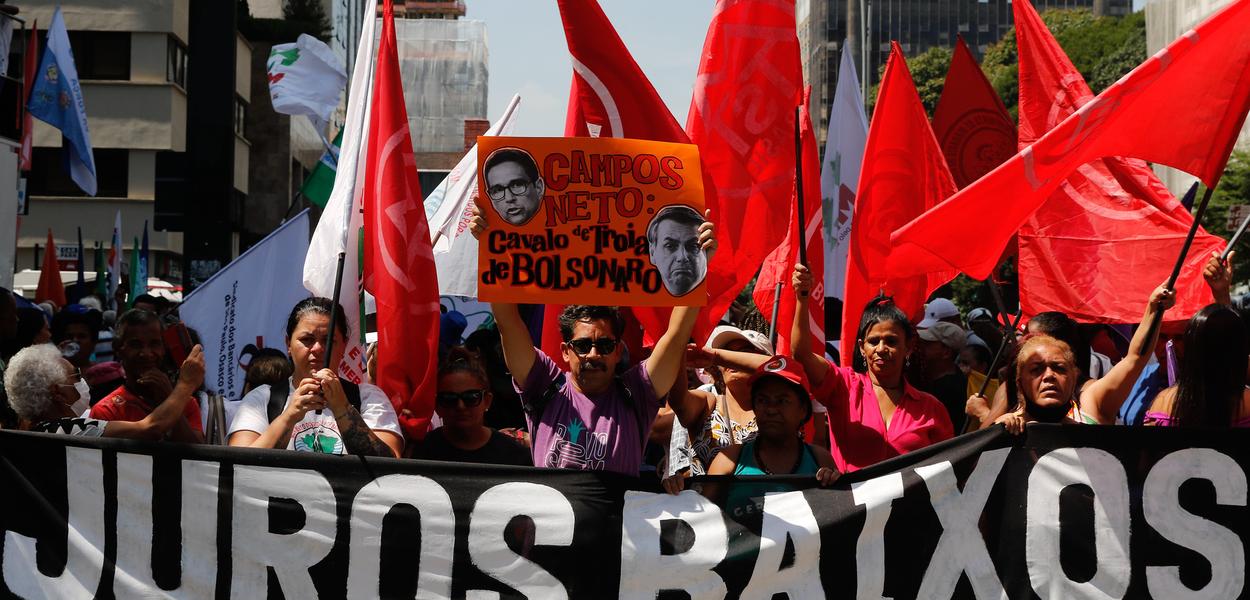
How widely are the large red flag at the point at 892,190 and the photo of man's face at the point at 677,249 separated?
1.66m

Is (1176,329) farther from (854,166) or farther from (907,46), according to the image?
(907,46)

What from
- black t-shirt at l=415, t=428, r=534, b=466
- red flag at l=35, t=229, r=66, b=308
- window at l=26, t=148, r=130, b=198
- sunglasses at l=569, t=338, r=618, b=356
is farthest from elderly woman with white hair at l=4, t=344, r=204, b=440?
window at l=26, t=148, r=130, b=198

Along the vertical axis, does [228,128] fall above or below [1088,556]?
above

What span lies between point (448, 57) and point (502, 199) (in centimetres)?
4906

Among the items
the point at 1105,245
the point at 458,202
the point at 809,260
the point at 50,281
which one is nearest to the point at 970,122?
the point at 1105,245

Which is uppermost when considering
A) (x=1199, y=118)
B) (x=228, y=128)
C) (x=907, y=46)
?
(x=907, y=46)

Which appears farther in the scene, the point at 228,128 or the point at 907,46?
the point at 907,46

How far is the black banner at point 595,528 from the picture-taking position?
4746mm

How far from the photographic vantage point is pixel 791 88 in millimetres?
6684

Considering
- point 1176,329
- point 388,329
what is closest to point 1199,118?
point 1176,329

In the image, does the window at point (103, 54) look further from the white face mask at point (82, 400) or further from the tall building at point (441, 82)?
the white face mask at point (82, 400)

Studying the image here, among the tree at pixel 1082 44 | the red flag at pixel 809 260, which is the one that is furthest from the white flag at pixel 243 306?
the tree at pixel 1082 44

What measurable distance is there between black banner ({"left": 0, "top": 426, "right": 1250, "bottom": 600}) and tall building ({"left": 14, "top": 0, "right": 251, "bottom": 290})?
106 feet

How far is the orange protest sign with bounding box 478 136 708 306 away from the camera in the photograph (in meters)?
4.88
